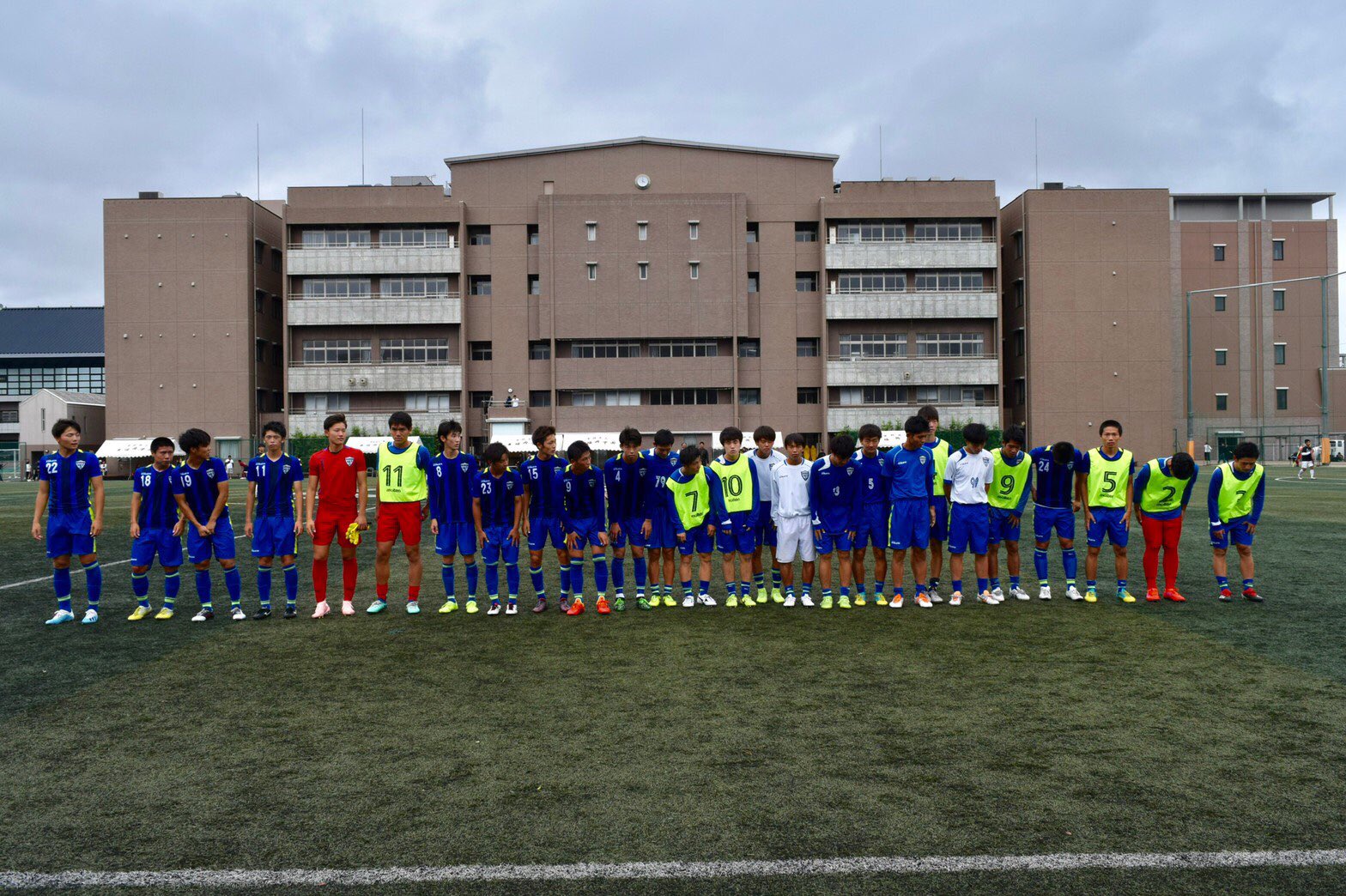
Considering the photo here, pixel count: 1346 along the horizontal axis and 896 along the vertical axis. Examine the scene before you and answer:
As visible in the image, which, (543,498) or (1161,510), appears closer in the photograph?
(543,498)

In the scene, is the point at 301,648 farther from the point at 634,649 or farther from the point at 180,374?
the point at 180,374

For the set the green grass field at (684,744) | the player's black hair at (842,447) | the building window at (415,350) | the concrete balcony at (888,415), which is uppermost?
the building window at (415,350)

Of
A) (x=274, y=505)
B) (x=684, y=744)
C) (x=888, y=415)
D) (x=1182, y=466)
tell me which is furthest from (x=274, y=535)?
(x=888, y=415)

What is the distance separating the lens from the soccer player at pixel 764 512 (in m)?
9.00

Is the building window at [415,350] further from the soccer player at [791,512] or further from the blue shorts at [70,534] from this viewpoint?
the soccer player at [791,512]

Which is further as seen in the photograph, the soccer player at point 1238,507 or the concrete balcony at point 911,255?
the concrete balcony at point 911,255

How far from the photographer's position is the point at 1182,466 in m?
8.73

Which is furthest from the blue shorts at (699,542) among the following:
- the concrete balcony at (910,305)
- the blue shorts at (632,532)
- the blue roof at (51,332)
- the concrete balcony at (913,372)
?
the blue roof at (51,332)

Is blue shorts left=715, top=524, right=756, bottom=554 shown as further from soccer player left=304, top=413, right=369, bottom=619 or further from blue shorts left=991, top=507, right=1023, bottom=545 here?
soccer player left=304, top=413, right=369, bottom=619

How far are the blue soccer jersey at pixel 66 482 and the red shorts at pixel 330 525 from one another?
7.03 feet

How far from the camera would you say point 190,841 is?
3.52 m

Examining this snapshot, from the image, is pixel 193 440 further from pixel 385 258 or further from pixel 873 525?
pixel 385 258

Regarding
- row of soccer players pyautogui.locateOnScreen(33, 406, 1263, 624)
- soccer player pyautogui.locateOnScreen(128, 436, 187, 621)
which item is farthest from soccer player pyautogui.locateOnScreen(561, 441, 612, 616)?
soccer player pyautogui.locateOnScreen(128, 436, 187, 621)

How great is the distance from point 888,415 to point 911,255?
1012 centimetres
